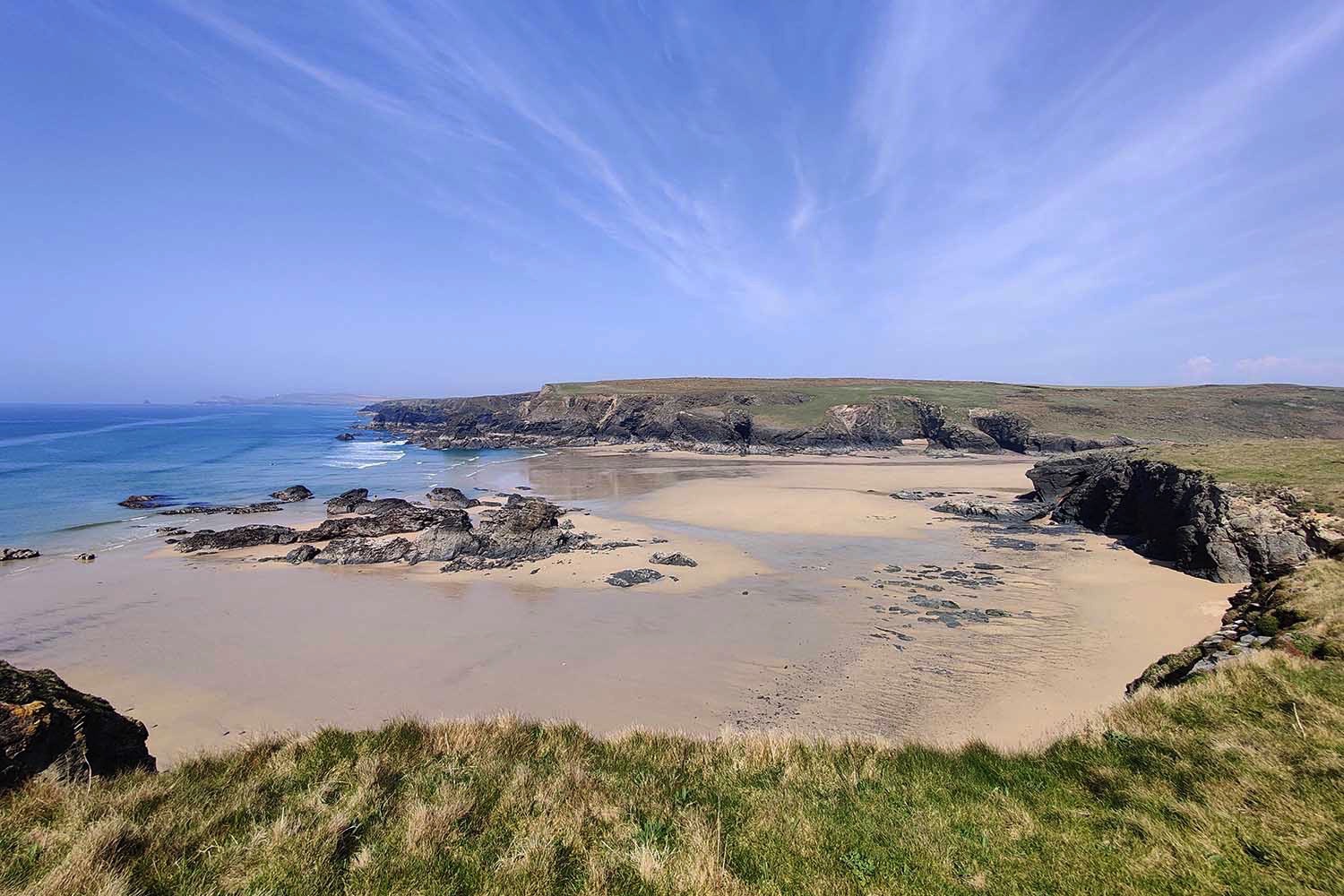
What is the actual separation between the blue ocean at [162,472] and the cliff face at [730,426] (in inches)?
520

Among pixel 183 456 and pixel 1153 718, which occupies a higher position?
pixel 1153 718

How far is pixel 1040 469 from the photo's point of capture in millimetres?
33094

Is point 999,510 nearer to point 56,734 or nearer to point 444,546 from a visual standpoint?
point 444,546

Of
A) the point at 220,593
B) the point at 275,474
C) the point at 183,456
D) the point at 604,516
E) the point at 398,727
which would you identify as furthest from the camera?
the point at 183,456

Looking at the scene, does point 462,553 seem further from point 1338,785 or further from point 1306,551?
point 1306,551

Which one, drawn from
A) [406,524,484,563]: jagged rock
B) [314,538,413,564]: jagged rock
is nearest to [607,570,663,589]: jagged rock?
[406,524,484,563]: jagged rock

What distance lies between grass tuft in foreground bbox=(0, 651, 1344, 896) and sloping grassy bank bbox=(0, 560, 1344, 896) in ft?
0.07

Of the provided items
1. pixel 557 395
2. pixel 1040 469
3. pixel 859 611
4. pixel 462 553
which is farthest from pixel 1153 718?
pixel 557 395

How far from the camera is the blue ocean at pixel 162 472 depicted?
28938 mm

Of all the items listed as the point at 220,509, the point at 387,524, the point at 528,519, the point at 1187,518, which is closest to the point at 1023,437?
the point at 1187,518

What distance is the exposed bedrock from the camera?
53.8 feet

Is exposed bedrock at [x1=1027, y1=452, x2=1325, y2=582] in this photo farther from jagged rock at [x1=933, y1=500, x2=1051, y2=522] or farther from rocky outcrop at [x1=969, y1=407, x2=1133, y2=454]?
rocky outcrop at [x1=969, y1=407, x2=1133, y2=454]

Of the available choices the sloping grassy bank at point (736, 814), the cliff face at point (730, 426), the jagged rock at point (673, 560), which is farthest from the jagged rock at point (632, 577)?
the cliff face at point (730, 426)

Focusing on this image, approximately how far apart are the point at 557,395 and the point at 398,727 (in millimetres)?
86895
